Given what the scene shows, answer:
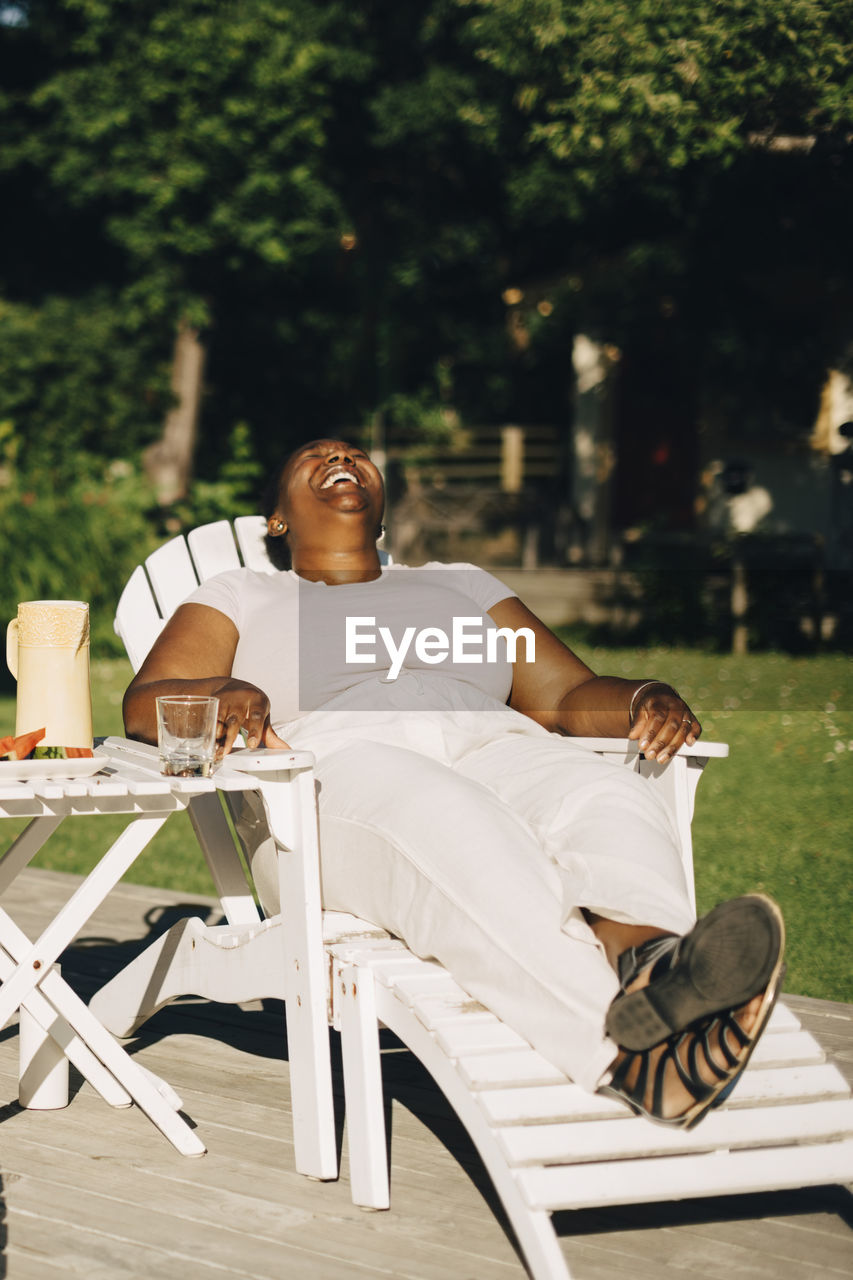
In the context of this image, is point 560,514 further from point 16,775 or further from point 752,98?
point 16,775

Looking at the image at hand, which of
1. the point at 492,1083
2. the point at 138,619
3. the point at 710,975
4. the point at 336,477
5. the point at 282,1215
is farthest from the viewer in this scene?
the point at 138,619

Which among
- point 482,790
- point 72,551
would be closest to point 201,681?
point 482,790

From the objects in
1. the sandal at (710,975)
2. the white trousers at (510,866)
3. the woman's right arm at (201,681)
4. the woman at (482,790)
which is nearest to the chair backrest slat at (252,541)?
the woman at (482,790)

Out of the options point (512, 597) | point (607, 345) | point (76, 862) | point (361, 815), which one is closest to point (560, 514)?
point (607, 345)

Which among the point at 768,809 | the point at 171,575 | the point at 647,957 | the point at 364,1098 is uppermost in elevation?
the point at 171,575

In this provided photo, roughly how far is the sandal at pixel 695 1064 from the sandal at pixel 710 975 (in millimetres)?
31

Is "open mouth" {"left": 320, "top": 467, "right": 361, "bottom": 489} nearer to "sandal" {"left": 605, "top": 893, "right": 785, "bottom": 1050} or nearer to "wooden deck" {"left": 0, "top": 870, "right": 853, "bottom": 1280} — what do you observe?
"wooden deck" {"left": 0, "top": 870, "right": 853, "bottom": 1280}

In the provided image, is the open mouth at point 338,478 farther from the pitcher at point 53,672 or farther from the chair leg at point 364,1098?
the chair leg at point 364,1098

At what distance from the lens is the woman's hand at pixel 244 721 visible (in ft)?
8.58

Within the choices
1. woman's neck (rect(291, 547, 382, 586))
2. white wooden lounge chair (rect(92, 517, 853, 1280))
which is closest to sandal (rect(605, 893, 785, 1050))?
white wooden lounge chair (rect(92, 517, 853, 1280))

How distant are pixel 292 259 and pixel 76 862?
12579 millimetres

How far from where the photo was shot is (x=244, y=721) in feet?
8.64

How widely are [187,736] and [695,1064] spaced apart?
104 centimetres

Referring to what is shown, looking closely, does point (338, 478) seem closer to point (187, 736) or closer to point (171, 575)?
point (171, 575)
